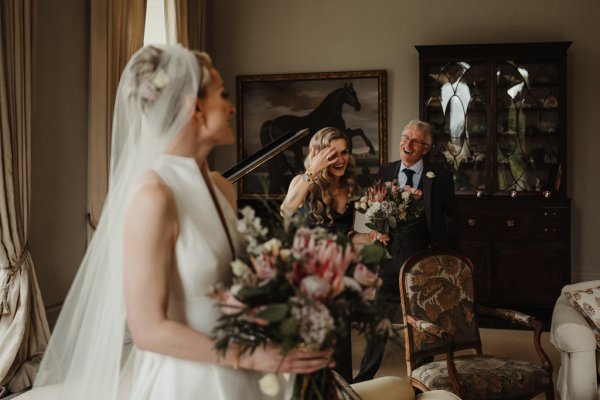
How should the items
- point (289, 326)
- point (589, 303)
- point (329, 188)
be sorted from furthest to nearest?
point (329, 188) → point (589, 303) → point (289, 326)

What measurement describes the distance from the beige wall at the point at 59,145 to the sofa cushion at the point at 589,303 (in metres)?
3.37

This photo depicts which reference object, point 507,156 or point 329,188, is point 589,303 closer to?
point 329,188

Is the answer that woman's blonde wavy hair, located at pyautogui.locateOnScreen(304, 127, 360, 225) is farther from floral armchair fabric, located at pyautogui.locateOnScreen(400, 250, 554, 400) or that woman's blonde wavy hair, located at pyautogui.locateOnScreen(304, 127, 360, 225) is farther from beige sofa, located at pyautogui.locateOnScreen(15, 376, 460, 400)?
beige sofa, located at pyautogui.locateOnScreen(15, 376, 460, 400)

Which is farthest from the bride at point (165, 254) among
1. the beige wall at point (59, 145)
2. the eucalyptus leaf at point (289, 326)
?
the beige wall at point (59, 145)

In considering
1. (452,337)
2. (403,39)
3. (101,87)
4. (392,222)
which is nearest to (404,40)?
(403,39)

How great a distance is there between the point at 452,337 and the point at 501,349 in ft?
7.80

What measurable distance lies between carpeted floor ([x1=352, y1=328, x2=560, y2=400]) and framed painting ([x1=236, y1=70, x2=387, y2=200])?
7.19 ft

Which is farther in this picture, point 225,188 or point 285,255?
point 225,188

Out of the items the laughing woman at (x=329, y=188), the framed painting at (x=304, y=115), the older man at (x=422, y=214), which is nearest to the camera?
the laughing woman at (x=329, y=188)

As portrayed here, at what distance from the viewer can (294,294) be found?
145 cm

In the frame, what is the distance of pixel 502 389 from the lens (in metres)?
3.34

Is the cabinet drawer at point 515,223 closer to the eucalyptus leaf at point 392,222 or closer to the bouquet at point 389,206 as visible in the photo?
the bouquet at point 389,206

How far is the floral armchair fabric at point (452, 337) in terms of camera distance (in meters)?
3.35

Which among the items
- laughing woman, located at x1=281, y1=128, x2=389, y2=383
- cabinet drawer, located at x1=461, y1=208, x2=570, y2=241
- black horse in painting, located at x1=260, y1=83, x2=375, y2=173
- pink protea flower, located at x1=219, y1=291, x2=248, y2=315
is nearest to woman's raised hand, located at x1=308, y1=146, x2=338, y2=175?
laughing woman, located at x1=281, y1=128, x2=389, y2=383
